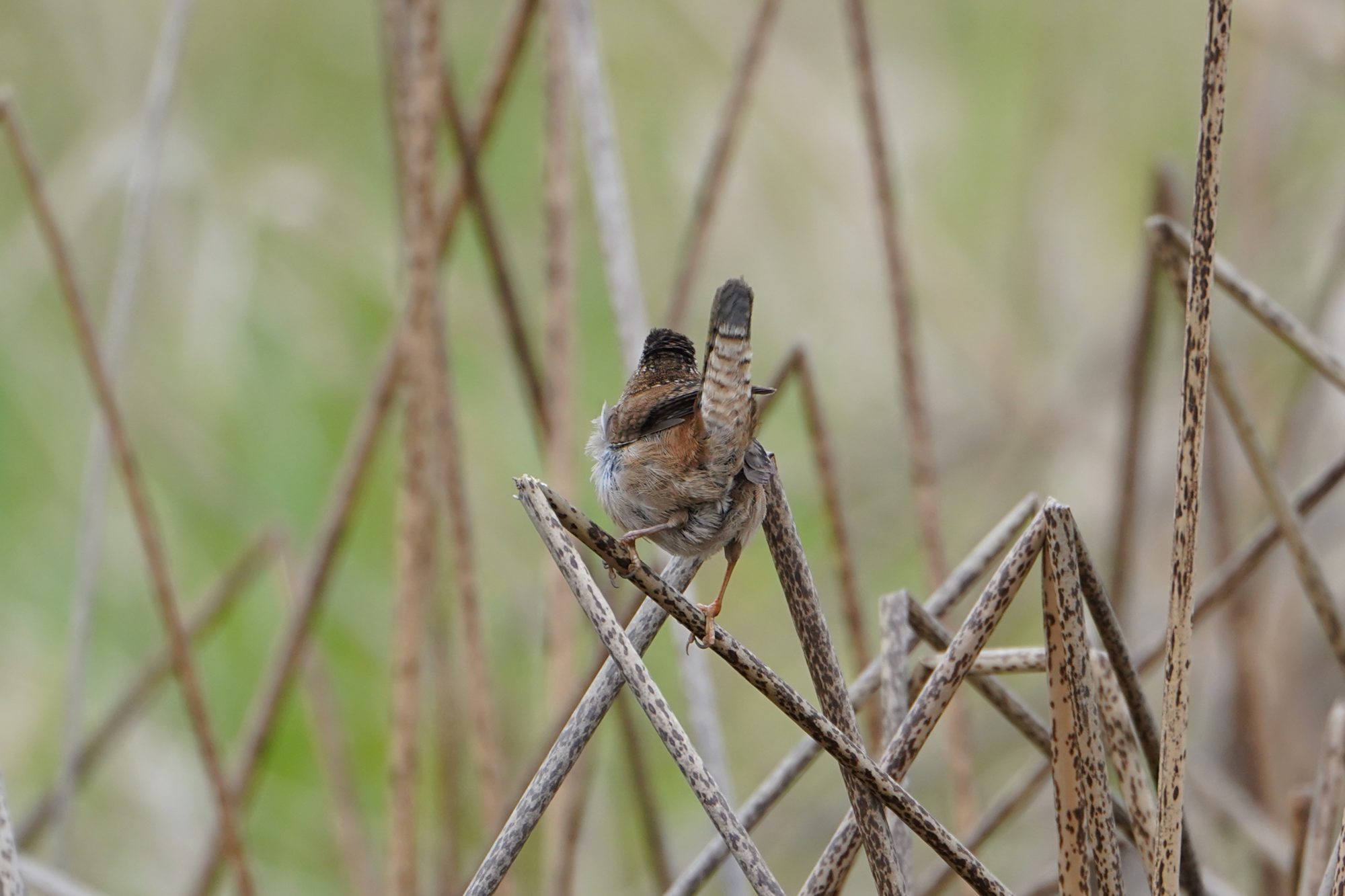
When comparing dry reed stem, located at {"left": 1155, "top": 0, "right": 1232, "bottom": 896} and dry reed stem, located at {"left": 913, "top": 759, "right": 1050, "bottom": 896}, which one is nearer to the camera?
dry reed stem, located at {"left": 1155, "top": 0, "right": 1232, "bottom": 896}

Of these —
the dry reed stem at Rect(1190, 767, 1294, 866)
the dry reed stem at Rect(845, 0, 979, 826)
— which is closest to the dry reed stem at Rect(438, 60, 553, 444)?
the dry reed stem at Rect(845, 0, 979, 826)

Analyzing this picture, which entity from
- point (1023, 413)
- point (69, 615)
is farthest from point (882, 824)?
point (69, 615)

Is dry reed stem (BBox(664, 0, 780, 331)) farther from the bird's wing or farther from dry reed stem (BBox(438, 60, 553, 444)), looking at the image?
the bird's wing

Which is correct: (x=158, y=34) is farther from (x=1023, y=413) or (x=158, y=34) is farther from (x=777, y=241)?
(x=1023, y=413)

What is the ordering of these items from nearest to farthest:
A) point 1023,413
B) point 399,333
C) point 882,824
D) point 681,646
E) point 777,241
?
point 882,824, point 681,646, point 399,333, point 1023,413, point 777,241

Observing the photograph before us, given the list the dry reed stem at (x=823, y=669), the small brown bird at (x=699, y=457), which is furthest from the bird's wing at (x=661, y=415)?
the dry reed stem at (x=823, y=669)

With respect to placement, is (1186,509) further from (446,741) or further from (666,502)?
(446,741)
